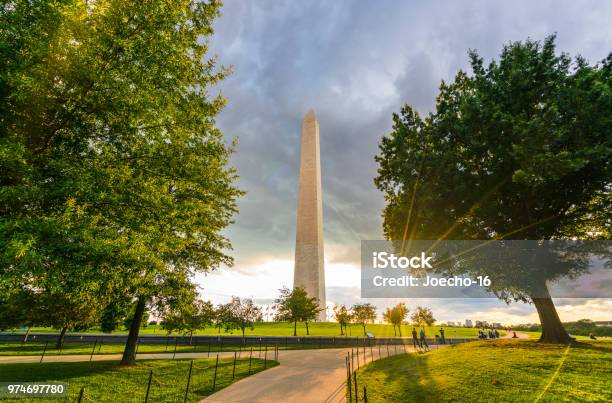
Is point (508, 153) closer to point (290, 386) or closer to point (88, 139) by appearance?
point (290, 386)

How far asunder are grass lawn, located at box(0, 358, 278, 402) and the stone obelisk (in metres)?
27.4

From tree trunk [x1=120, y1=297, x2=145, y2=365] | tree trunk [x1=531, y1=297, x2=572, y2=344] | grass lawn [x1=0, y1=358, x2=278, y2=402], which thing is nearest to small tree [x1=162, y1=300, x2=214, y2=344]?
tree trunk [x1=120, y1=297, x2=145, y2=365]

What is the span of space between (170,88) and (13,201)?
492cm

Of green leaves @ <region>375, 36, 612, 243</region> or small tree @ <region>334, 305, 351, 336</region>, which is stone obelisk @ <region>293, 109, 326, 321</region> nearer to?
small tree @ <region>334, 305, 351, 336</region>

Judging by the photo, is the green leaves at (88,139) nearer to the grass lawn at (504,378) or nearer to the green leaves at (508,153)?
the grass lawn at (504,378)

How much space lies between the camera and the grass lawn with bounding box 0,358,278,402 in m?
10.2

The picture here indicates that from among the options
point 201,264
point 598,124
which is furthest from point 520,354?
point 201,264

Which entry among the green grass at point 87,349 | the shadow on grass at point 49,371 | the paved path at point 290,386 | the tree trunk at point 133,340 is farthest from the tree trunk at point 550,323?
the shadow on grass at point 49,371

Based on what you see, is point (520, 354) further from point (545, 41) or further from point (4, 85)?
point (4, 85)

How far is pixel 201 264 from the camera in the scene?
17.1m

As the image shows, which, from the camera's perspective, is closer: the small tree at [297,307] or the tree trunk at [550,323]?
the tree trunk at [550,323]

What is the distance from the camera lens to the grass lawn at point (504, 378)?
869 cm

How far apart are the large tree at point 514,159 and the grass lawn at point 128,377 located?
43.8 ft

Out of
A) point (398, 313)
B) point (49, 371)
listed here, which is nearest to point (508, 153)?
point (49, 371)
